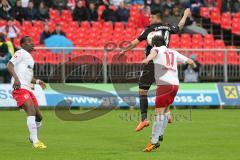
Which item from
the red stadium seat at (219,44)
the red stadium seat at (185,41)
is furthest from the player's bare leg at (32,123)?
the red stadium seat at (219,44)

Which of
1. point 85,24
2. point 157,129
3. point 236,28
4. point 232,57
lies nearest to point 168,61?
point 157,129

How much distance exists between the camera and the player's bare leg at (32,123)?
1474 cm

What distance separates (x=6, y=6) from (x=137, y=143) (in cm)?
1595

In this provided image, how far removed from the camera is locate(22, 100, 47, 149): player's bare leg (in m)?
14.7

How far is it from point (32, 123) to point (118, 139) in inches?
102

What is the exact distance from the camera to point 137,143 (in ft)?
52.1

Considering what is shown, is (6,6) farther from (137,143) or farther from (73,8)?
(137,143)

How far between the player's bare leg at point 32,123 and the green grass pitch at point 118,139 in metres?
0.20

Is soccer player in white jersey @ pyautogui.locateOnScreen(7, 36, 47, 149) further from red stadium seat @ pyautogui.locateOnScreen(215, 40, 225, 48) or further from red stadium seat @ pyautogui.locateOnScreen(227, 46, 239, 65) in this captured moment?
red stadium seat @ pyautogui.locateOnScreen(215, 40, 225, 48)

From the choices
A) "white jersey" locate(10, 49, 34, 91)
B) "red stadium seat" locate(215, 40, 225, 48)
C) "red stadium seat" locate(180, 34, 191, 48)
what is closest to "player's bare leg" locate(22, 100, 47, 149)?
"white jersey" locate(10, 49, 34, 91)

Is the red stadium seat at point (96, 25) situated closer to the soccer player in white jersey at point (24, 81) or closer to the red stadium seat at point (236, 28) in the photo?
the red stadium seat at point (236, 28)

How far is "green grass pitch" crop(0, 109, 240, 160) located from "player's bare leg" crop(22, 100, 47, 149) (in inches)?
7.8

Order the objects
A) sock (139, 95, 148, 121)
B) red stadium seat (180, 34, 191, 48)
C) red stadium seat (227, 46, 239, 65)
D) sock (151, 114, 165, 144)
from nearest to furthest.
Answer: sock (151, 114, 165, 144) → sock (139, 95, 148, 121) → red stadium seat (227, 46, 239, 65) → red stadium seat (180, 34, 191, 48)

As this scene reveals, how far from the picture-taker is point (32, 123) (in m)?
14.8
